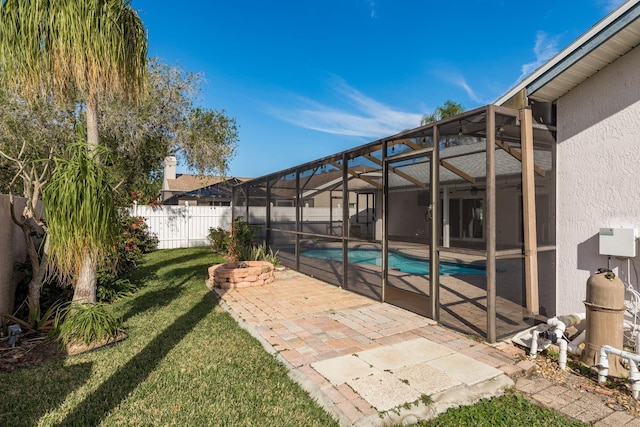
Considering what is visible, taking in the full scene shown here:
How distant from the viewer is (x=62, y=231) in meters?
3.63

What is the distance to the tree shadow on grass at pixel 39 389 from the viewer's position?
2.76 meters

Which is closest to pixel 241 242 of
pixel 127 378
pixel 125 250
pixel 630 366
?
pixel 125 250

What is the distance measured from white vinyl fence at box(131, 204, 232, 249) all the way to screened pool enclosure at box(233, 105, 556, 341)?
6.26 meters

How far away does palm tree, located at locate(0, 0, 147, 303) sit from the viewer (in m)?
3.83

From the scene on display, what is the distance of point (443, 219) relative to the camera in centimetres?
588

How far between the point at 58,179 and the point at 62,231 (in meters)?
0.58

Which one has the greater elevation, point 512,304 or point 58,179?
point 58,179

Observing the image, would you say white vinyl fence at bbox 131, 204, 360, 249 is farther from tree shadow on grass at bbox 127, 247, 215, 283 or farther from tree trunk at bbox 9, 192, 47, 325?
tree trunk at bbox 9, 192, 47, 325

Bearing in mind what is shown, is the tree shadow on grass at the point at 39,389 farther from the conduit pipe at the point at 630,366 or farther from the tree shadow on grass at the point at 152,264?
the conduit pipe at the point at 630,366

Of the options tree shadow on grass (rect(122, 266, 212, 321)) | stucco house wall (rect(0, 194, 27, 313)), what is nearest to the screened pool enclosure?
tree shadow on grass (rect(122, 266, 212, 321))

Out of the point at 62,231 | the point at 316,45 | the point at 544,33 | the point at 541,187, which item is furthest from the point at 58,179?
the point at 544,33

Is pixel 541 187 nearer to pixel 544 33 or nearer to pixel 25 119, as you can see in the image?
pixel 25 119

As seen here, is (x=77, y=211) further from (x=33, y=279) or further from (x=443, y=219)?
(x=443, y=219)

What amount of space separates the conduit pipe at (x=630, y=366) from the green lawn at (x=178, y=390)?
2.81 ft
